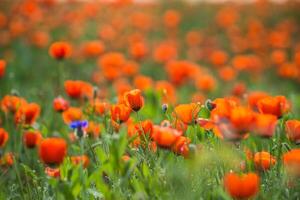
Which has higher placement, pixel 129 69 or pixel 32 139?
pixel 32 139

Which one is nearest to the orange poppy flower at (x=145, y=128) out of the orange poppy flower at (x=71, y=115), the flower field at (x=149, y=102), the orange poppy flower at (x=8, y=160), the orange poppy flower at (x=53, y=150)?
the flower field at (x=149, y=102)

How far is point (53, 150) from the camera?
1.70 metres

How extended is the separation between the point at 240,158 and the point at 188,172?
360 mm

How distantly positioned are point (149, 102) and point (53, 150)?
1934 millimetres

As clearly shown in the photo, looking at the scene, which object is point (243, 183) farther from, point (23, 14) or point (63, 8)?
point (63, 8)

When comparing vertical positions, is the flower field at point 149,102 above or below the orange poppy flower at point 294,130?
below

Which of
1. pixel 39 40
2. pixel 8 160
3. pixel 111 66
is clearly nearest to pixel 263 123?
pixel 8 160

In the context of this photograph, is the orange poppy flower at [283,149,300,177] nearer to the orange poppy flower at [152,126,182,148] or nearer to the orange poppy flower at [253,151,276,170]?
the orange poppy flower at [253,151,276,170]

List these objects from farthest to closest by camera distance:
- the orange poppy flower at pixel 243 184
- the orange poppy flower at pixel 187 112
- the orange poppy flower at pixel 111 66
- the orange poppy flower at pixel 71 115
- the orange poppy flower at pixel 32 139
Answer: the orange poppy flower at pixel 111 66, the orange poppy flower at pixel 71 115, the orange poppy flower at pixel 32 139, the orange poppy flower at pixel 187 112, the orange poppy flower at pixel 243 184

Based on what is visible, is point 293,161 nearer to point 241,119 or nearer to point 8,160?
point 241,119

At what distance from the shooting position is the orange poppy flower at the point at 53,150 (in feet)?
5.57

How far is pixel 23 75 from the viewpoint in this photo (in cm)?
541

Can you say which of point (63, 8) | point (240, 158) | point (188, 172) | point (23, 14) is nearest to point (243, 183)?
point (188, 172)

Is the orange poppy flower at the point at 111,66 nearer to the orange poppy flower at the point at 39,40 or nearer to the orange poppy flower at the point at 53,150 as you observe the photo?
the orange poppy flower at the point at 39,40
